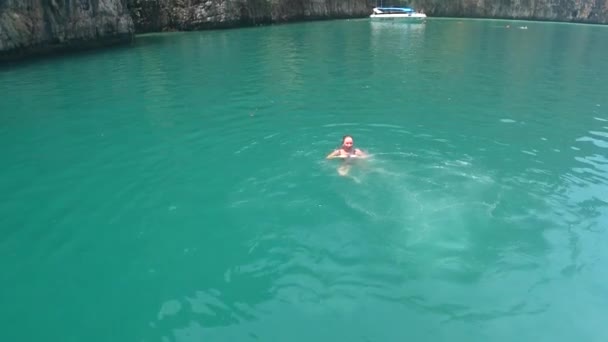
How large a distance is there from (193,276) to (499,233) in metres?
5.21

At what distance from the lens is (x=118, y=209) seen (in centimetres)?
902

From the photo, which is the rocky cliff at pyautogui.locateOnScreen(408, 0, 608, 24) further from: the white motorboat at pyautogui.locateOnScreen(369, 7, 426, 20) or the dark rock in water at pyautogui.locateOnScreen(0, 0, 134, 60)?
the dark rock in water at pyautogui.locateOnScreen(0, 0, 134, 60)

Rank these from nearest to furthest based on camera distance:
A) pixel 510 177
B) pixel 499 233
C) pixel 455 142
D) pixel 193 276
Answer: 1. pixel 193 276
2. pixel 499 233
3. pixel 510 177
4. pixel 455 142

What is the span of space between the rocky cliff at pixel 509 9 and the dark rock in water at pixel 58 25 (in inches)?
1879

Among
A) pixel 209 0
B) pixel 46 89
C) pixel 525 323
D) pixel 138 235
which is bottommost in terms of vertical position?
pixel 525 323

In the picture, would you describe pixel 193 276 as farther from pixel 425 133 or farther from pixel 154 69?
pixel 154 69

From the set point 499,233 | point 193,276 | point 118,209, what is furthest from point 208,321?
point 499,233

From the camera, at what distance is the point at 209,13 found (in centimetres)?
4656

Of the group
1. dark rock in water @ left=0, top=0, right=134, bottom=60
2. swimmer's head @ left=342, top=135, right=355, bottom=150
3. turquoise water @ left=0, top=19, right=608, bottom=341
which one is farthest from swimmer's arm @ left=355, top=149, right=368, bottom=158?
dark rock in water @ left=0, top=0, right=134, bottom=60

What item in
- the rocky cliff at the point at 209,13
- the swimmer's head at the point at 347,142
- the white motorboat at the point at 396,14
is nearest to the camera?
the swimmer's head at the point at 347,142

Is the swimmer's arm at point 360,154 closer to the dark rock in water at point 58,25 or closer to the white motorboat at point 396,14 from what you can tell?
the dark rock in water at point 58,25

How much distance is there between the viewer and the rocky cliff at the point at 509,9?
67.9 metres

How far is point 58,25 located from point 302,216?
90.7ft

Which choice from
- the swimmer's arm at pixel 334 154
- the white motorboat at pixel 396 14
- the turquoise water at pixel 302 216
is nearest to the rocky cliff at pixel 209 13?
the white motorboat at pixel 396 14
